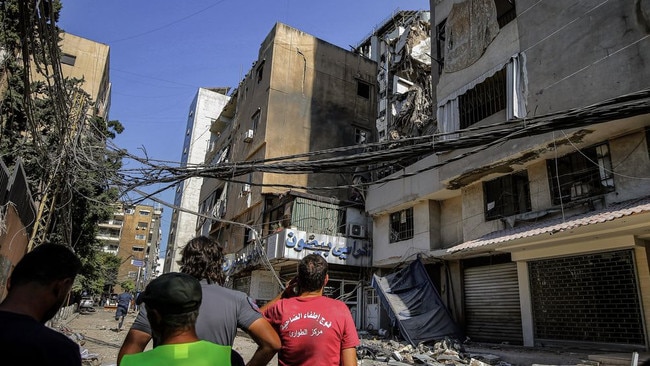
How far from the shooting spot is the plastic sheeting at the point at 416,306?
12.5m

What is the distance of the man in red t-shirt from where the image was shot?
266cm

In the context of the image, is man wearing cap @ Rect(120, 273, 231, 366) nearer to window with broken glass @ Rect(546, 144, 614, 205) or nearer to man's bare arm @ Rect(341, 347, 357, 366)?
man's bare arm @ Rect(341, 347, 357, 366)

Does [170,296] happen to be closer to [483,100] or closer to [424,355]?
[424,355]

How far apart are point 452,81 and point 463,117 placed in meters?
1.44

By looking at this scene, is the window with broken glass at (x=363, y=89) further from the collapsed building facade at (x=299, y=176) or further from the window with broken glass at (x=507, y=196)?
the window with broken glass at (x=507, y=196)

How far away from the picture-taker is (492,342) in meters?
12.7

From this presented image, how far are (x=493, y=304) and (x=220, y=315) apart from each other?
12.5 meters

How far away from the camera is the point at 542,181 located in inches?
456

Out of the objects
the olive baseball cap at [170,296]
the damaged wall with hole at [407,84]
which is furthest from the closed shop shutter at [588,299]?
the olive baseball cap at [170,296]

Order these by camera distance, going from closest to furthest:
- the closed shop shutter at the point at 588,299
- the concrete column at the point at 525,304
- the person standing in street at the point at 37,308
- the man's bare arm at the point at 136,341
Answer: the person standing in street at the point at 37,308, the man's bare arm at the point at 136,341, the closed shop shutter at the point at 588,299, the concrete column at the point at 525,304

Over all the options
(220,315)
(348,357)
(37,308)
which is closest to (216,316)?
(220,315)

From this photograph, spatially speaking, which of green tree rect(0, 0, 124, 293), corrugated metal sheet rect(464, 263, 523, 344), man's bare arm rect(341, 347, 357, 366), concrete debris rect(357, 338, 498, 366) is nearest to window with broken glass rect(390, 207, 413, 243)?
corrugated metal sheet rect(464, 263, 523, 344)

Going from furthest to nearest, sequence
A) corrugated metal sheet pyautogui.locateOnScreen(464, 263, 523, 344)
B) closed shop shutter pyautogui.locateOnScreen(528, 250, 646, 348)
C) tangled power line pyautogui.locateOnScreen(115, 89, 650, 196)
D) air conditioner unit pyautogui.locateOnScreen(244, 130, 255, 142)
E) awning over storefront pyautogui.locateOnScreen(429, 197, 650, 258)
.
→ air conditioner unit pyautogui.locateOnScreen(244, 130, 255, 142), corrugated metal sheet pyautogui.locateOnScreen(464, 263, 523, 344), closed shop shutter pyautogui.locateOnScreen(528, 250, 646, 348), awning over storefront pyautogui.locateOnScreen(429, 197, 650, 258), tangled power line pyautogui.locateOnScreen(115, 89, 650, 196)

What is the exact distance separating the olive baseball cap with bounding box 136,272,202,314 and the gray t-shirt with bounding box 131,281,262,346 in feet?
1.91
